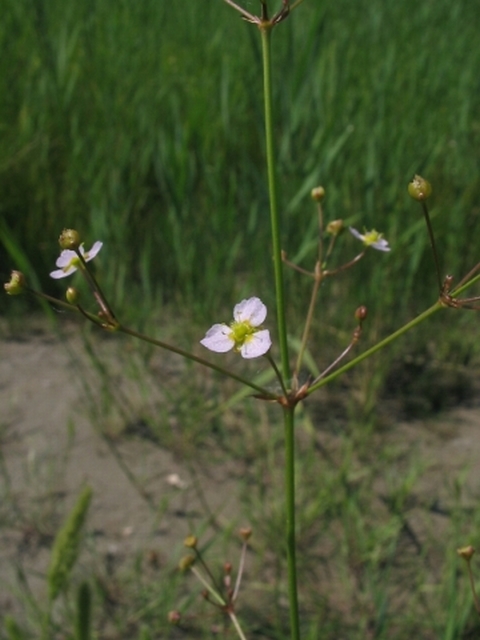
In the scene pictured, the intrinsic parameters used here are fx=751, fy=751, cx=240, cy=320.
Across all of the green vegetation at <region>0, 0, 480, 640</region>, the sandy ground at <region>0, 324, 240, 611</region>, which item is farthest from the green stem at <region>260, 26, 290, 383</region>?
the sandy ground at <region>0, 324, 240, 611</region>

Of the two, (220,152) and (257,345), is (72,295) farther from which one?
(220,152)

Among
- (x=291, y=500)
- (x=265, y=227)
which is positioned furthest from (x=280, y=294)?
(x=265, y=227)

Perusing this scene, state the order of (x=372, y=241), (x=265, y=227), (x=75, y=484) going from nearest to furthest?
(x=372, y=241) < (x=75, y=484) < (x=265, y=227)

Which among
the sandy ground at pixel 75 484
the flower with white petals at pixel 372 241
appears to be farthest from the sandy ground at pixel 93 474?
the flower with white petals at pixel 372 241

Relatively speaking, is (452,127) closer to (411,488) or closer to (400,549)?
(411,488)

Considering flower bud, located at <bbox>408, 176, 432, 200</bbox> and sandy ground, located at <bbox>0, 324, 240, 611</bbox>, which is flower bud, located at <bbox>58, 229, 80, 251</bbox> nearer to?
flower bud, located at <bbox>408, 176, 432, 200</bbox>

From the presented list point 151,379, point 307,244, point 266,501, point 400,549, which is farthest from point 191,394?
point 400,549
